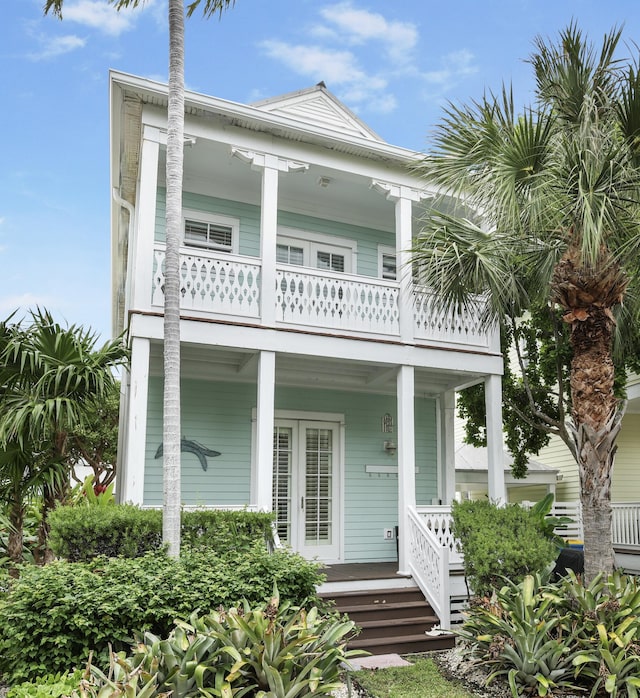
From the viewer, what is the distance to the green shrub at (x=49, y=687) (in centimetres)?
487

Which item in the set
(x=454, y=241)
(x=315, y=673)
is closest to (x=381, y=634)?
(x=315, y=673)

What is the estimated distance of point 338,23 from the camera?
16031 millimetres

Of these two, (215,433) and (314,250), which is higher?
(314,250)

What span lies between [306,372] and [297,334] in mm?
1695

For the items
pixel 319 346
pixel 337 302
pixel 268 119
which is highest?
pixel 268 119

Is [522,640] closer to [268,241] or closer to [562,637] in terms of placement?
[562,637]

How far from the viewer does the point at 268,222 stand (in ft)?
30.6

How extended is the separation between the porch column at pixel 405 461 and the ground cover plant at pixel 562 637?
7.59 ft

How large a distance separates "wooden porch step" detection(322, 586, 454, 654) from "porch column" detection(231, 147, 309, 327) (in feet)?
12.4

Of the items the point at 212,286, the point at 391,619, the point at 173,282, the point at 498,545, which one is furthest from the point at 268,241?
the point at 391,619

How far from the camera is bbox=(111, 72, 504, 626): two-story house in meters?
8.83

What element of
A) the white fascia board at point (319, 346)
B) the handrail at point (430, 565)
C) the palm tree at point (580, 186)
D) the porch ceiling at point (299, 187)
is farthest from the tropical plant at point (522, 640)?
the porch ceiling at point (299, 187)

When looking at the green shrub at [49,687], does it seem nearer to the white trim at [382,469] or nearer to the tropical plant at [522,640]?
the tropical plant at [522,640]

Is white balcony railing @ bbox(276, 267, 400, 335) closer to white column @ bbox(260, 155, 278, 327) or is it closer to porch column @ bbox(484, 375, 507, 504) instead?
white column @ bbox(260, 155, 278, 327)
